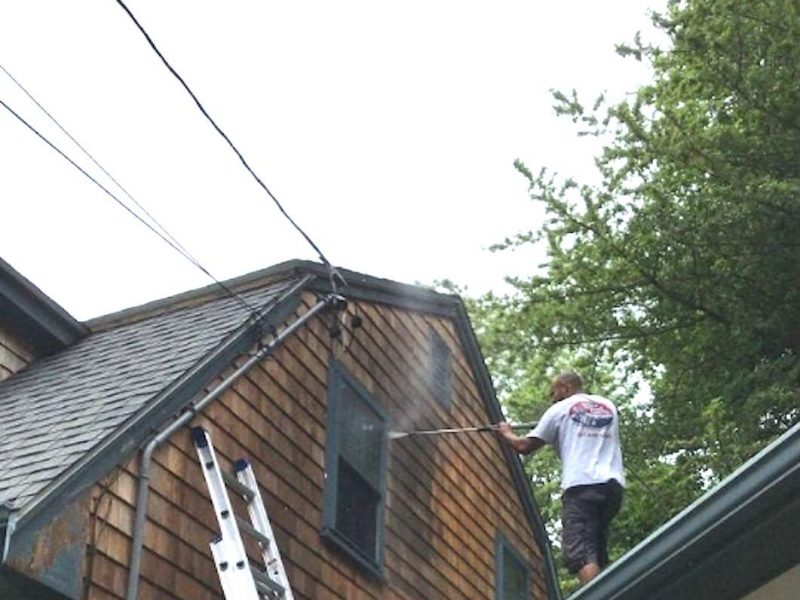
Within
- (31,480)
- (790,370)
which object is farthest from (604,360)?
(31,480)

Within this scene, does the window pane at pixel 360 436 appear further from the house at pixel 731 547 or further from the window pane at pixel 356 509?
Answer: the house at pixel 731 547

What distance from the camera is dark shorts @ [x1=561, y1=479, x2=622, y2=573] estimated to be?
634 centimetres

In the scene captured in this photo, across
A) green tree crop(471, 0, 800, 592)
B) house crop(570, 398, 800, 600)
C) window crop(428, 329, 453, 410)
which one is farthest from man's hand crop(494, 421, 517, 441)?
green tree crop(471, 0, 800, 592)

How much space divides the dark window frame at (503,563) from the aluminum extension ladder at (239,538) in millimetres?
5207

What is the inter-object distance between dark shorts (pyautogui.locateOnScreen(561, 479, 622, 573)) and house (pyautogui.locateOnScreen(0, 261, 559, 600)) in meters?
2.11

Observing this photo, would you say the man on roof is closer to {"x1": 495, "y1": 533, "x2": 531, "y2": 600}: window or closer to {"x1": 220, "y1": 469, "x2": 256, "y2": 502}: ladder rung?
{"x1": 220, "y1": 469, "x2": 256, "y2": 502}: ladder rung

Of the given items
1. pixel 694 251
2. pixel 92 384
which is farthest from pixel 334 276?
pixel 694 251

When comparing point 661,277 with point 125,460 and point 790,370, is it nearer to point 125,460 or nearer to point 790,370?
point 790,370

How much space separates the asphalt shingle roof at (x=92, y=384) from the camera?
6406 millimetres

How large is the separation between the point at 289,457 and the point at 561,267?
30.5ft

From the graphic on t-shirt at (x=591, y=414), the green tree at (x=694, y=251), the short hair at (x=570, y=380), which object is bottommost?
the graphic on t-shirt at (x=591, y=414)

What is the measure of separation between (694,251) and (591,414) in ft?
29.5

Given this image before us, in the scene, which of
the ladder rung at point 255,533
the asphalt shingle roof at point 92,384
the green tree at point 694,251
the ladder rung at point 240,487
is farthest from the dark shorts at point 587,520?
the green tree at point 694,251

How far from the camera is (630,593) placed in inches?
170
